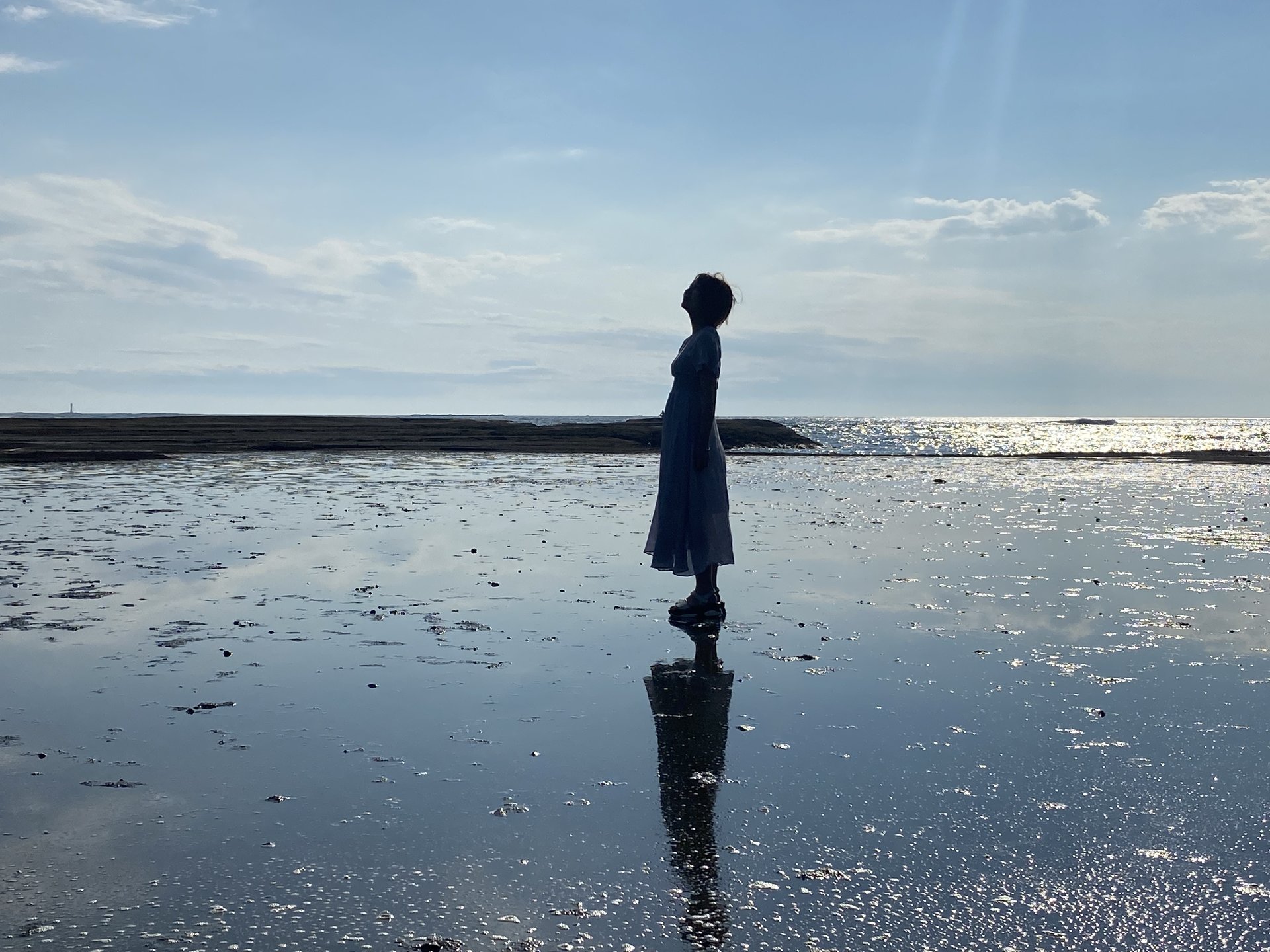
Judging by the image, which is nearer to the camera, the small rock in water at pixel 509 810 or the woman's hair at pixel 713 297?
the small rock in water at pixel 509 810

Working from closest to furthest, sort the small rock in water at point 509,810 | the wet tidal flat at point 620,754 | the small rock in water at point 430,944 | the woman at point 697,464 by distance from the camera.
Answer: the small rock in water at point 430,944 < the wet tidal flat at point 620,754 < the small rock in water at point 509,810 < the woman at point 697,464

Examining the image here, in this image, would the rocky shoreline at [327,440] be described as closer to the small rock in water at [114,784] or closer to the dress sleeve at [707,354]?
the dress sleeve at [707,354]

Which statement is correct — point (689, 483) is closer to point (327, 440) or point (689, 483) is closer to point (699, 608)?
point (699, 608)

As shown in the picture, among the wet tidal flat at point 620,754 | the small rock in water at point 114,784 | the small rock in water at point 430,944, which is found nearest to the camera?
the small rock in water at point 430,944

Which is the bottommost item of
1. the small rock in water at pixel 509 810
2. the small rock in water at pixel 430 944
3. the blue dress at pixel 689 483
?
the small rock in water at pixel 430 944

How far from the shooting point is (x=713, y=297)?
8.91 meters

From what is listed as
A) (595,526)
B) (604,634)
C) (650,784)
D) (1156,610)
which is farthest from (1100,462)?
(650,784)

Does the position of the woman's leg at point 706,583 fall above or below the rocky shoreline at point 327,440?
below

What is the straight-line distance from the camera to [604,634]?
7.81 metres

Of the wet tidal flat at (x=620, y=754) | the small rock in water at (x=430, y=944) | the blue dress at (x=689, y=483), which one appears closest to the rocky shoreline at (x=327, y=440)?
the wet tidal flat at (x=620, y=754)

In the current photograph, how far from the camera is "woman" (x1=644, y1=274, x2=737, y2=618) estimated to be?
862 cm

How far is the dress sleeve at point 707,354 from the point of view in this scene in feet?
28.6

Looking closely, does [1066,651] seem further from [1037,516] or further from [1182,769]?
[1037,516]

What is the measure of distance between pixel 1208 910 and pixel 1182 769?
158 centimetres
